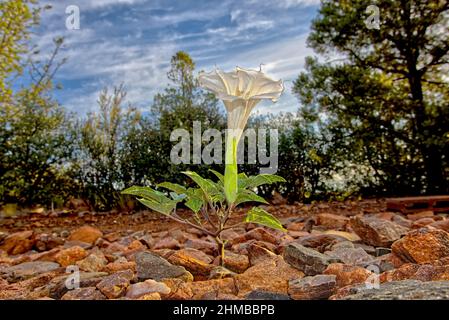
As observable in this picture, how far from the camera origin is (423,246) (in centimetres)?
236

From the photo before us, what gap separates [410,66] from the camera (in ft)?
25.8

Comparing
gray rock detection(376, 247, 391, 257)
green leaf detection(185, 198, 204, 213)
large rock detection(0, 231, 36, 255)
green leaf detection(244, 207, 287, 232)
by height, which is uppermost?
green leaf detection(185, 198, 204, 213)

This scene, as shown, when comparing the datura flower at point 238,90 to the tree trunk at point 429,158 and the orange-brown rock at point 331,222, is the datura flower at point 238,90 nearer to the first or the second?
the orange-brown rock at point 331,222

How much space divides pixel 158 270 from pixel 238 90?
0.98m

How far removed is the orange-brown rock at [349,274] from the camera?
2.07 m

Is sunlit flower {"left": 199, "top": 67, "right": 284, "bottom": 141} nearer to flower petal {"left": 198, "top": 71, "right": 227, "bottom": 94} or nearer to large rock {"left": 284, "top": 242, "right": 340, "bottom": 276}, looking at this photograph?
flower petal {"left": 198, "top": 71, "right": 227, "bottom": 94}

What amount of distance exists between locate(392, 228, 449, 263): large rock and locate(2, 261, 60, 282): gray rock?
7.09 ft

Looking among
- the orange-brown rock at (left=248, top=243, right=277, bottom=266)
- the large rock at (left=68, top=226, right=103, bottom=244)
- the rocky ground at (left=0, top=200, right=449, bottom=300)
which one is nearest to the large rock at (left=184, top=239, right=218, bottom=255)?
the rocky ground at (left=0, top=200, right=449, bottom=300)

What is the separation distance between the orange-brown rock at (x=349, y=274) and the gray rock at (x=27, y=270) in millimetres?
1847

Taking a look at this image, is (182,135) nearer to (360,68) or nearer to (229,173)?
(360,68)

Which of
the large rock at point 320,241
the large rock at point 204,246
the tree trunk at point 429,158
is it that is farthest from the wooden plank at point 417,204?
the large rock at point 204,246

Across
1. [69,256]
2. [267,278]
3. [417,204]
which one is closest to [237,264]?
[267,278]

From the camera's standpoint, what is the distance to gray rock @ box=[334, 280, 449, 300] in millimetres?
1483

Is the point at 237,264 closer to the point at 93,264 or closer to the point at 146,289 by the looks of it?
the point at 146,289
